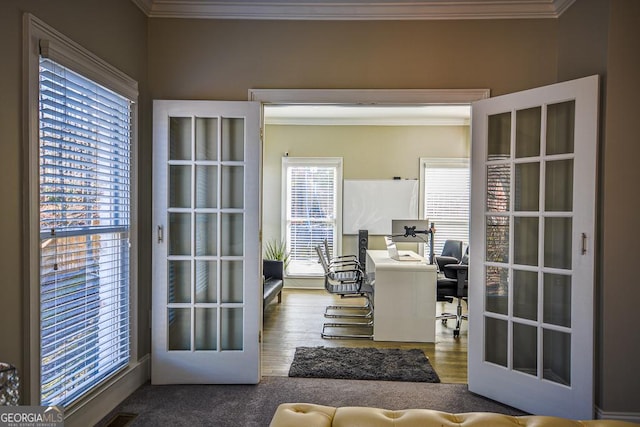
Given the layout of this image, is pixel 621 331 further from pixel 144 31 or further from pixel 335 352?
pixel 144 31

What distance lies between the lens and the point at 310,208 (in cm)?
687

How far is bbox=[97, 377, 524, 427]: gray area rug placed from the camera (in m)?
2.60

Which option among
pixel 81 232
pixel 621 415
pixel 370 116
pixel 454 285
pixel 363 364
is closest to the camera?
pixel 81 232

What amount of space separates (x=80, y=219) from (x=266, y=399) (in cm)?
171

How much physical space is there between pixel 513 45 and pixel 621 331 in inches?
83.0

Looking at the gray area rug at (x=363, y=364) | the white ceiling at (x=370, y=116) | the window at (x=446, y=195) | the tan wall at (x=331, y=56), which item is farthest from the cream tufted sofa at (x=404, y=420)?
the window at (x=446, y=195)

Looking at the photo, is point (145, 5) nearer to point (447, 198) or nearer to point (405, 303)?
point (405, 303)

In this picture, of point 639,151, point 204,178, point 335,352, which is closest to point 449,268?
point 335,352

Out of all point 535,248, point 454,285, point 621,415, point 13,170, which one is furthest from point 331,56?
point 621,415

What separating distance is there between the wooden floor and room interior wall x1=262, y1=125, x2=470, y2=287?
4.91 feet

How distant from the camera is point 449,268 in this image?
180 inches

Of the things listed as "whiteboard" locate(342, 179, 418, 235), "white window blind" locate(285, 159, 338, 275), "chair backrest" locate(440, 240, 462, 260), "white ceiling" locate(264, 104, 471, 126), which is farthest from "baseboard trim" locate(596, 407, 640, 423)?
"white window blind" locate(285, 159, 338, 275)

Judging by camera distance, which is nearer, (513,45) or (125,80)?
(125,80)

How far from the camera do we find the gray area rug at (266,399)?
8.53 feet
